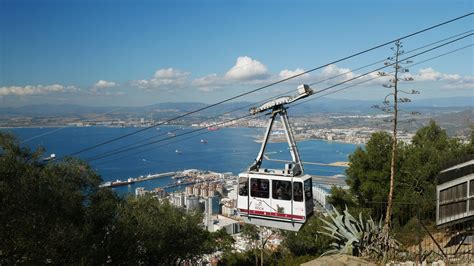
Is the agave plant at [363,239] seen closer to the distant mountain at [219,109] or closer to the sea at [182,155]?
the sea at [182,155]

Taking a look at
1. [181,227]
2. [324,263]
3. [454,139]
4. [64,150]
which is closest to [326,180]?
[454,139]

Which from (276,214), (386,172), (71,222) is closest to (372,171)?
(386,172)

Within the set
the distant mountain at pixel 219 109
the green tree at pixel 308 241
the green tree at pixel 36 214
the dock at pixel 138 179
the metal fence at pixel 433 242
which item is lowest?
the dock at pixel 138 179

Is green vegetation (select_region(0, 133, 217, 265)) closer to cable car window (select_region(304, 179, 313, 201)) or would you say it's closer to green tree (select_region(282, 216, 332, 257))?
cable car window (select_region(304, 179, 313, 201))

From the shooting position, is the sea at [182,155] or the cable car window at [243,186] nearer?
the cable car window at [243,186]

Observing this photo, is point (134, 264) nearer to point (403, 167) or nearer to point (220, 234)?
point (220, 234)

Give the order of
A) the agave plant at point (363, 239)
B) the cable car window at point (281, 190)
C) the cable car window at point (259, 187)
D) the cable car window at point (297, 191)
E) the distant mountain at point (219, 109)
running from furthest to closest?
the distant mountain at point (219, 109), the cable car window at point (259, 187), the cable car window at point (281, 190), the cable car window at point (297, 191), the agave plant at point (363, 239)

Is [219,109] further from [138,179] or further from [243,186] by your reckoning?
[243,186]

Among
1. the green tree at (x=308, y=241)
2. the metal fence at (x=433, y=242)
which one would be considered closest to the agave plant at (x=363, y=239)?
the metal fence at (x=433, y=242)
